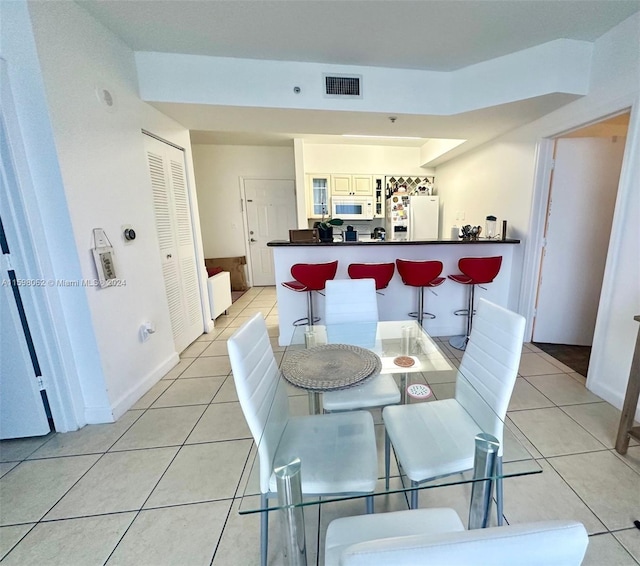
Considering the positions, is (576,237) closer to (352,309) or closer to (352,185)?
(352,309)

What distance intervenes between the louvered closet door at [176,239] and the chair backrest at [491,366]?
8.64 ft

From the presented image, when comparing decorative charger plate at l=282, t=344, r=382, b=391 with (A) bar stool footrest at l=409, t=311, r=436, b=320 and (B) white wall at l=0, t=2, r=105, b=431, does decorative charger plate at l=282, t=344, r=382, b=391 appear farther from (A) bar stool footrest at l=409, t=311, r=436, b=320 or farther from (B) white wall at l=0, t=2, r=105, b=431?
(A) bar stool footrest at l=409, t=311, r=436, b=320

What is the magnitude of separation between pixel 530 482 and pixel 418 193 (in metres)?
4.89

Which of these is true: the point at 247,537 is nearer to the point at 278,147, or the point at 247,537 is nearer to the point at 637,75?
the point at 637,75

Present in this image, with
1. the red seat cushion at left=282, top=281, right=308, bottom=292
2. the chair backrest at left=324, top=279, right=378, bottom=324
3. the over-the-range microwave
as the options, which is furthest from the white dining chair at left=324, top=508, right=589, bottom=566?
the over-the-range microwave

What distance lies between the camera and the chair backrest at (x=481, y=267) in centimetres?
273

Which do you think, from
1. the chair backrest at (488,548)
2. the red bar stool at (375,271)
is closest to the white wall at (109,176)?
the red bar stool at (375,271)

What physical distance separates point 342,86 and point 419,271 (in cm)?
181

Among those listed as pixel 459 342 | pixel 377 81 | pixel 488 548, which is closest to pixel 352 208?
pixel 377 81

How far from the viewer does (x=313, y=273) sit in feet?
8.68

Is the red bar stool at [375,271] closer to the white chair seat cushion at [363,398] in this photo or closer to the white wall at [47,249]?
the white chair seat cushion at [363,398]

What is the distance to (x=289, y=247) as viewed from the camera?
2.97m

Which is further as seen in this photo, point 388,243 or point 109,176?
point 388,243

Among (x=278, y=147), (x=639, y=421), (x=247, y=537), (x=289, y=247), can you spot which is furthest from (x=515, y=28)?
(x=278, y=147)
